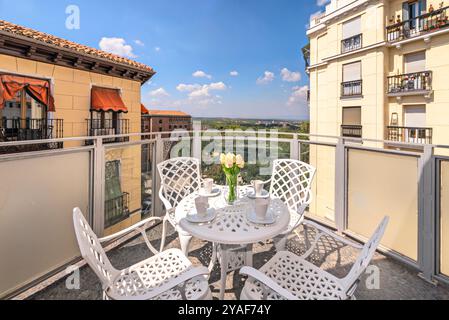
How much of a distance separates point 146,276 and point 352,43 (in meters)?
10.6

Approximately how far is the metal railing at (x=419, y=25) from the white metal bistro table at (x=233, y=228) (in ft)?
30.7

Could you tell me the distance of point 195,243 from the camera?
2365 millimetres

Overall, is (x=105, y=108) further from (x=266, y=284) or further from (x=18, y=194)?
(x=266, y=284)

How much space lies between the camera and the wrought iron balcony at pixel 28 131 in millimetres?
5418

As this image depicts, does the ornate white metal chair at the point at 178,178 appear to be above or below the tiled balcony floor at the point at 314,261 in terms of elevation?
above

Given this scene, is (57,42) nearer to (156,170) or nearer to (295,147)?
(156,170)

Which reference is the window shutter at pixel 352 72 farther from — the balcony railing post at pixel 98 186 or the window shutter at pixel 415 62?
the balcony railing post at pixel 98 186

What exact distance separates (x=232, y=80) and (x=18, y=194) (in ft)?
55.8

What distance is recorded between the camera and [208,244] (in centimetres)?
235

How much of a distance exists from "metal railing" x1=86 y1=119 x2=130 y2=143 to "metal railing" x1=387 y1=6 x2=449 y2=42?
9.71 m

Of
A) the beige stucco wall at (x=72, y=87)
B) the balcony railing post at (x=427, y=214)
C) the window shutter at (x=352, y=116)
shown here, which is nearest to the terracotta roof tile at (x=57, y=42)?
the beige stucco wall at (x=72, y=87)

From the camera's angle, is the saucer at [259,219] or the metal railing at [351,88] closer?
the saucer at [259,219]
